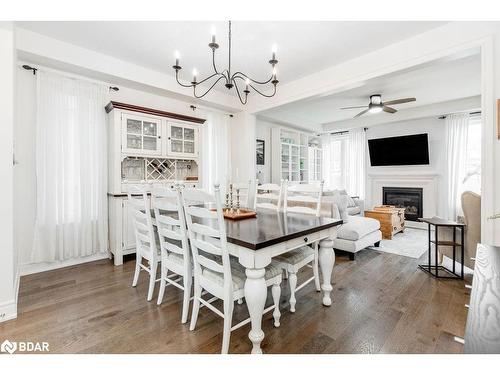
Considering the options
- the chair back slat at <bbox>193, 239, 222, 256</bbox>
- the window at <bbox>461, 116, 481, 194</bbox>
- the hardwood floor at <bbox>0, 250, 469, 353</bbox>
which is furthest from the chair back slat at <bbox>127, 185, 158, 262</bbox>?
the window at <bbox>461, 116, 481, 194</bbox>

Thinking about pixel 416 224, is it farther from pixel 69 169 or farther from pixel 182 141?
pixel 69 169

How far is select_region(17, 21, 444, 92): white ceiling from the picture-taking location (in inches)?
96.3

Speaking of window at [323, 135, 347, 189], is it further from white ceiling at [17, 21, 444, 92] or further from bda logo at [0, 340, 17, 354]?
bda logo at [0, 340, 17, 354]

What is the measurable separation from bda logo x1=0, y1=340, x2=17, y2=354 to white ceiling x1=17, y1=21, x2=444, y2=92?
273 centimetres

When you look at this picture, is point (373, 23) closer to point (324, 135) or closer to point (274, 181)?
point (274, 181)

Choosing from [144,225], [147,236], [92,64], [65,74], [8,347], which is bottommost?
[8,347]

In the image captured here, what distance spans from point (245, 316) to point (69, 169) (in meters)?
2.68

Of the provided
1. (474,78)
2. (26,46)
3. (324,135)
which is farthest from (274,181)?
(26,46)

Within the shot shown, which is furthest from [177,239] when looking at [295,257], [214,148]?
[214,148]

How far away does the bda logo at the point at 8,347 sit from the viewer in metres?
1.57

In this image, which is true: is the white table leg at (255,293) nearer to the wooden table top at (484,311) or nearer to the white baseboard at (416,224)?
the wooden table top at (484,311)

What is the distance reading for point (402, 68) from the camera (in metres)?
2.73

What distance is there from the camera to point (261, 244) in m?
1.40

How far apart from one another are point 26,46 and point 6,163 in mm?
1443
